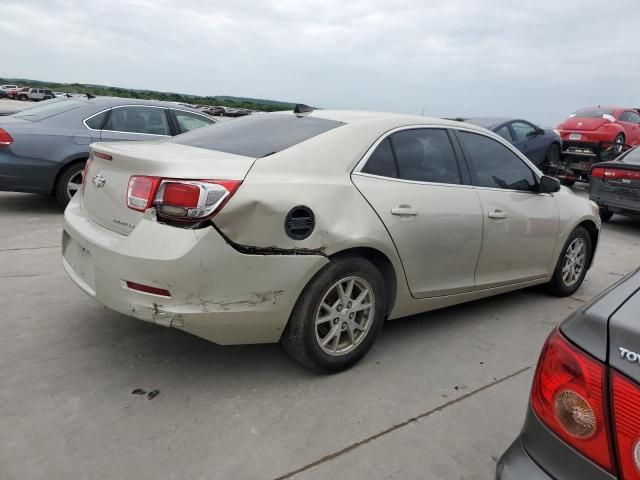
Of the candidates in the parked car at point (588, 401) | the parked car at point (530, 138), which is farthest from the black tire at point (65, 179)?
the parked car at point (530, 138)

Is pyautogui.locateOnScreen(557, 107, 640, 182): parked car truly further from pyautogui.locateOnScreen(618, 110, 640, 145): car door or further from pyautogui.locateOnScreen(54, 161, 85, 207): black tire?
pyautogui.locateOnScreen(54, 161, 85, 207): black tire

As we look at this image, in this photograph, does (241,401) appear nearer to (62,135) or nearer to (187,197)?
(187,197)

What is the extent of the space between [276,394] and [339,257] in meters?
0.82

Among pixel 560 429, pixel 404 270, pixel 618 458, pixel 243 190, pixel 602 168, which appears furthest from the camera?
pixel 602 168

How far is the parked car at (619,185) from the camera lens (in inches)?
316

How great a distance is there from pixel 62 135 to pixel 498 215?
A: 527cm

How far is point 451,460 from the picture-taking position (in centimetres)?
238

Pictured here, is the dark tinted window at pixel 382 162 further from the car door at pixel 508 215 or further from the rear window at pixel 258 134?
the car door at pixel 508 215

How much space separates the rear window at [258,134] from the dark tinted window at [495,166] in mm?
1134

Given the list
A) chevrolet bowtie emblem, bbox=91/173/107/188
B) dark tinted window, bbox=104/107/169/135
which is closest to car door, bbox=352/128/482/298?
chevrolet bowtie emblem, bbox=91/173/107/188

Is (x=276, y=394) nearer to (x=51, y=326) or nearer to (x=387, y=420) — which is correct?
(x=387, y=420)

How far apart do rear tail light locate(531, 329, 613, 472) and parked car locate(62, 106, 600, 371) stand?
1419mm

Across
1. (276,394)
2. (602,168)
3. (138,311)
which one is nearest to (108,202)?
(138,311)

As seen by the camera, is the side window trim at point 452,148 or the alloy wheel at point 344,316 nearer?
the alloy wheel at point 344,316
